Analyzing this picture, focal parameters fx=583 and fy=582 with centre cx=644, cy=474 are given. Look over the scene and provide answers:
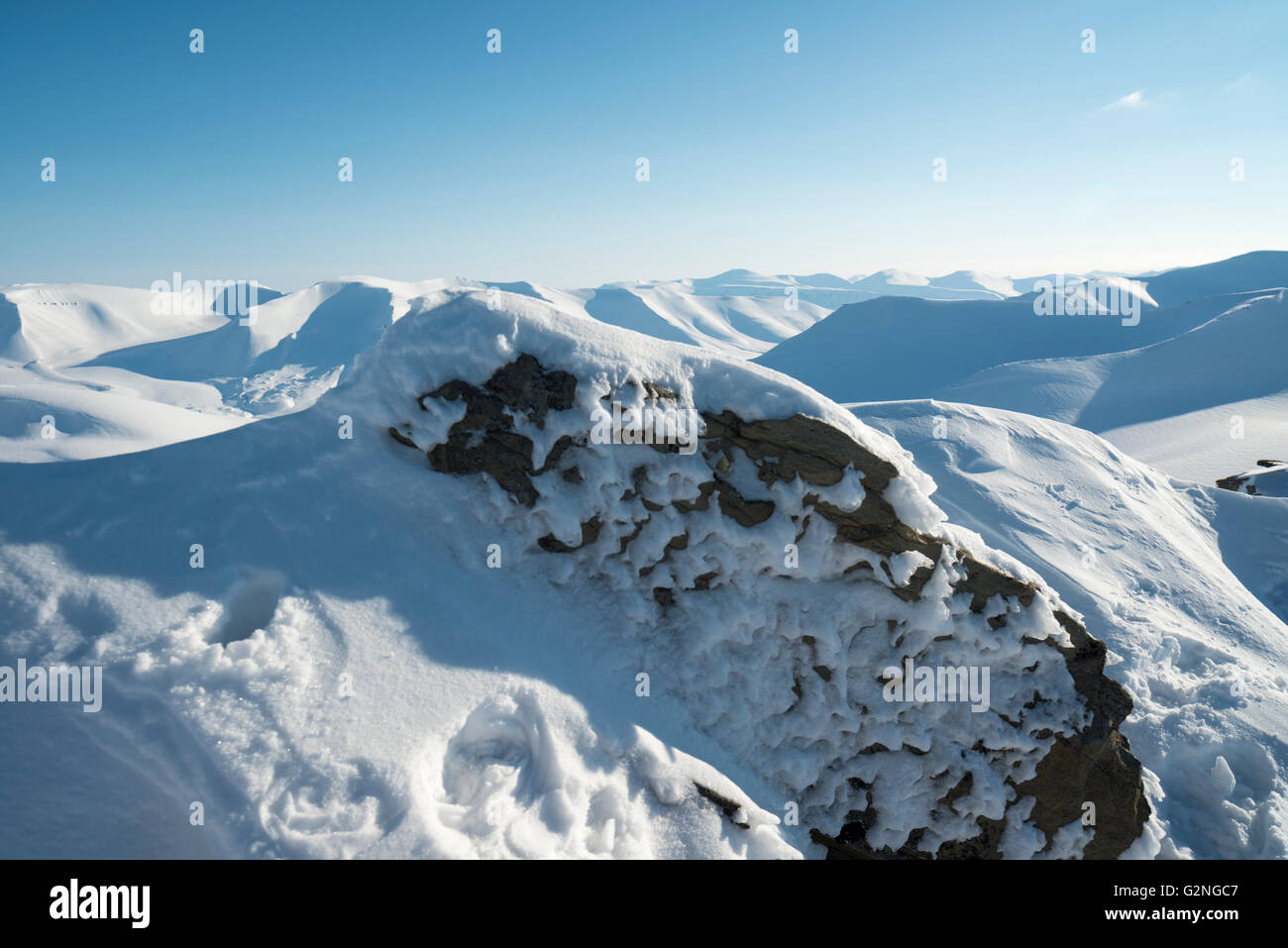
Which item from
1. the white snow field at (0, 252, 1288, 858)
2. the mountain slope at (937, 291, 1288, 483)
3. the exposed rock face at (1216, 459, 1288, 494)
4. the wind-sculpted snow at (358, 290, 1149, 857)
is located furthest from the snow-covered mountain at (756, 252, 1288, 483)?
the wind-sculpted snow at (358, 290, 1149, 857)

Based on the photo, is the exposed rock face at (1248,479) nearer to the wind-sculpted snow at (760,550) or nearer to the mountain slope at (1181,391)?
the mountain slope at (1181,391)

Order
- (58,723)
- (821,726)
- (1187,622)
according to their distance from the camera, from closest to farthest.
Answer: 1. (58,723)
2. (821,726)
3. (1187,622)

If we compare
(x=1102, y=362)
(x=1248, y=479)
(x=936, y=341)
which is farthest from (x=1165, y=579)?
(x=936, y=341)

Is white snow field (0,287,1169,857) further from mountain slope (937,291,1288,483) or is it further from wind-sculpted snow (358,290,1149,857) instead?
mountain slope (937,291,1288,483)

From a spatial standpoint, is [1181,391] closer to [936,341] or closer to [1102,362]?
[1102,362]
